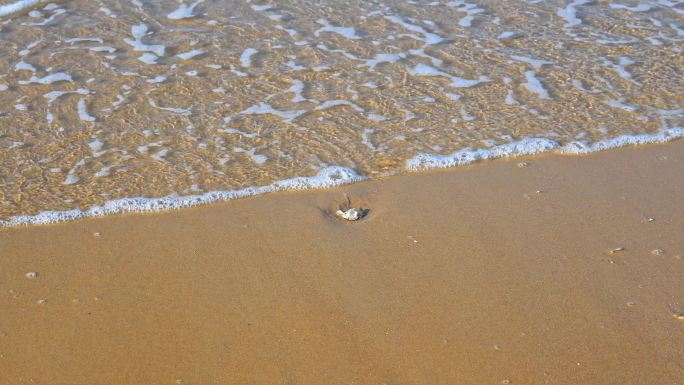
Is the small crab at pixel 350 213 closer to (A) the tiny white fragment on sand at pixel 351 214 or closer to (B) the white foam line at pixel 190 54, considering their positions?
(A) the tiny white fragment on sand at pixel 351 214

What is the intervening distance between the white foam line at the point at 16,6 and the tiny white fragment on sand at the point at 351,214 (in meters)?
4.73

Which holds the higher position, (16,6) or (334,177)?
(334,177)

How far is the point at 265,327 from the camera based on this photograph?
3.09m

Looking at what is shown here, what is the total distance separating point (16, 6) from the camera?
7012 mm

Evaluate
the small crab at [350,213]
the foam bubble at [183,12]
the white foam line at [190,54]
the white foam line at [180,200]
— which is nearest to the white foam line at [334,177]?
the white foam line at [180,200]

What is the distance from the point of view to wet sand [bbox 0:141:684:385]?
2.90m

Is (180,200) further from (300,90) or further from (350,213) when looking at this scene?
(300,90)

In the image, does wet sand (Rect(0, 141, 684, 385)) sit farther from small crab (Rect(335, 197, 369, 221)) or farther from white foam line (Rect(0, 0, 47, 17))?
white foam line (Rect(0, 0, 47, 17))

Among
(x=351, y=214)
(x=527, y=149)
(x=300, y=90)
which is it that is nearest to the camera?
(x=351, y=214)

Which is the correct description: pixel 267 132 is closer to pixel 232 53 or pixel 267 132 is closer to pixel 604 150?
pixel 232 53

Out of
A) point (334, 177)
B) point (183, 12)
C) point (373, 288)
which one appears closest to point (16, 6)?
point (183, 12)

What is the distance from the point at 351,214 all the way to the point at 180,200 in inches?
37.6

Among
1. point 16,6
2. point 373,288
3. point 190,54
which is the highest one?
point 373,288

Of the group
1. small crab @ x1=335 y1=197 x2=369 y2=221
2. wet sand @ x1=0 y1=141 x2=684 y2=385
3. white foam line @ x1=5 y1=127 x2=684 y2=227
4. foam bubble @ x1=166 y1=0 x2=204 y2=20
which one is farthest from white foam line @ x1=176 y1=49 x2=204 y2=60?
small crab @ x1=335 y1=197 x2=369 y2=221
